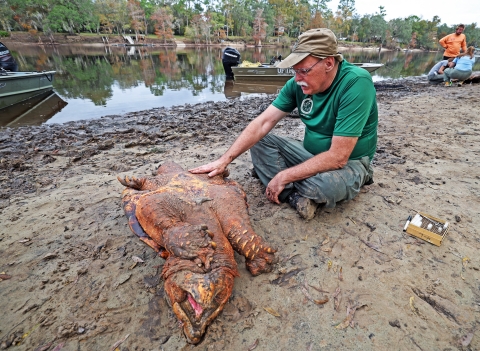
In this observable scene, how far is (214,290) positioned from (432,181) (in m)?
2.90

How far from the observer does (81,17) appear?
142 feet

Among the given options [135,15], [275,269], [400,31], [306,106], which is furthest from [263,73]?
[400,31]

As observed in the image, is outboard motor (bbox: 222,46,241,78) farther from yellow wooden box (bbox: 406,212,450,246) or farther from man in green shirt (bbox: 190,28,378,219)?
yellow wooden box (bbox: 406,212,450,246)

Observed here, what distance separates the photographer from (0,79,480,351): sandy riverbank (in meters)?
1.32

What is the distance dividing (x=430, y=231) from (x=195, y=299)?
6.21ft

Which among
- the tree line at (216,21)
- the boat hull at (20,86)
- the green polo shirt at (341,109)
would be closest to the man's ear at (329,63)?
the green polo shirt at (341,109)

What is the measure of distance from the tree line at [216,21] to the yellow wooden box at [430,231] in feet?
180

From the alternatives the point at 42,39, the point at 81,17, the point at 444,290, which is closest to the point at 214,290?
the point at 444,290

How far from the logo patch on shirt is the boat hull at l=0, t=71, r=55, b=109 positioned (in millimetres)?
9829

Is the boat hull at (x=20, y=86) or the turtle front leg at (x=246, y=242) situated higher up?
the turtle front leg at (x=246, y=242)

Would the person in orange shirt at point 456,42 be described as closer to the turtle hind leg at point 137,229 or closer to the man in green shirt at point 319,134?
the man in green shirt at point 319,134

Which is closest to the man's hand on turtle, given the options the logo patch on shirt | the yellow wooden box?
the logo patch on shirt

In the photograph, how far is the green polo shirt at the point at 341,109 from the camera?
1.87 meters

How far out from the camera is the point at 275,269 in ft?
5.63
